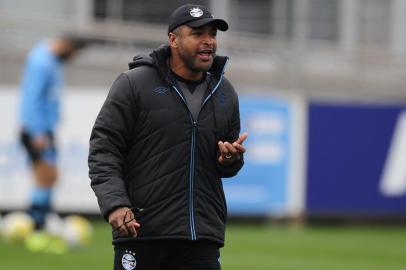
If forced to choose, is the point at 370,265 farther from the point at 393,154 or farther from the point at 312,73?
the point at 312,73

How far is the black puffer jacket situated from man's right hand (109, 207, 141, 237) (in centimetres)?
16

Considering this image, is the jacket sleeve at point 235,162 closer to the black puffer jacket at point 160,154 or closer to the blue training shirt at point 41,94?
the black puffer jacket at point 160,154

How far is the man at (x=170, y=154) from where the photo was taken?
654 centimetres

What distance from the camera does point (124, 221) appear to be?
632cm

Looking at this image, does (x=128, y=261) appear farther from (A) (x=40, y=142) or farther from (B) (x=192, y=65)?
(A) (x=40, y=142)

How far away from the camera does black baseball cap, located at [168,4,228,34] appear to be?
652 centimetres

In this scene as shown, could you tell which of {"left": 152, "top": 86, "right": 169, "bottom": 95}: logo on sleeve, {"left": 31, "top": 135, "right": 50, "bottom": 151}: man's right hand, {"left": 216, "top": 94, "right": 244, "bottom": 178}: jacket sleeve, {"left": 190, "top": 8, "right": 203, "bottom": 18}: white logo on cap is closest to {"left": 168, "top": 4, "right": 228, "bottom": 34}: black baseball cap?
{"left": 190, "top": 8, "right": 203, "bottom": 18}: white logo on cap

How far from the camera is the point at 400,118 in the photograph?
18.8 meters

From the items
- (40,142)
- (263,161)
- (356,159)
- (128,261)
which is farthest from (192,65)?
(356,159)

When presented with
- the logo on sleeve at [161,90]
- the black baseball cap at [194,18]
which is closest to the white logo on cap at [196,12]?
the black baseball cap at [194,18]

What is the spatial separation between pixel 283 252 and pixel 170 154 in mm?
7645

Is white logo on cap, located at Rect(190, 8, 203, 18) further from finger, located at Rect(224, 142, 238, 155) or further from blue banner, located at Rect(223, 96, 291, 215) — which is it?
blue banner, located at Rect(223, 96, 291, 215)

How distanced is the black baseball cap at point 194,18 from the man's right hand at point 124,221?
1001mm

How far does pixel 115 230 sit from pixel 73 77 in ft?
44.9
